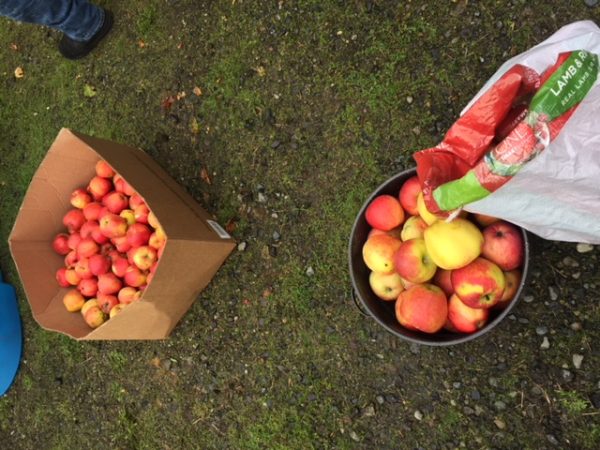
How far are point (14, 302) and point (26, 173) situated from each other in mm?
867

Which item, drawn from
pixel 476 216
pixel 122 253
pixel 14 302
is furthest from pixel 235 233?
pixel 14 302

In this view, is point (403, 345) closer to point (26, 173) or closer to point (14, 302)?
point (14, 302)

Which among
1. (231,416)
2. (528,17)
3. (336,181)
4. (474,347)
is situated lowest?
(231,416)

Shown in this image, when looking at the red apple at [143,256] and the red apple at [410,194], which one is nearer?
the red apple at [410,194]

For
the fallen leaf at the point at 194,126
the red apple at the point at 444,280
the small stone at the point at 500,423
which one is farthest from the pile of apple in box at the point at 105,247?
the small stone at the point at 500,423

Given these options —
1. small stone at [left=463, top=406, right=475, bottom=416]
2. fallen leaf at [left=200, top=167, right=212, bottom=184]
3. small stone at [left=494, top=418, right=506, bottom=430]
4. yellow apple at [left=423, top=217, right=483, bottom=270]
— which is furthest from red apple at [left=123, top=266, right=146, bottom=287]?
small stone at [left=494, top=418, right=506, bottom=430]

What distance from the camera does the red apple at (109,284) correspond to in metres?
2.62

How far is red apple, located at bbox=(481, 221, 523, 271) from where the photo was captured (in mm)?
1743

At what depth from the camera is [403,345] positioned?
2.32m

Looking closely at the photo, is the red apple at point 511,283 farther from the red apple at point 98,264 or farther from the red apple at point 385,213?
the red apple at point 98,264

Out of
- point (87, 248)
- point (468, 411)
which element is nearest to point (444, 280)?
point (468, 411)

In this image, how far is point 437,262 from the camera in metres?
1.75

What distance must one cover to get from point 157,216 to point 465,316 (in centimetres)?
130

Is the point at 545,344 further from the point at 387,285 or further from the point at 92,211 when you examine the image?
the point at 92,211
